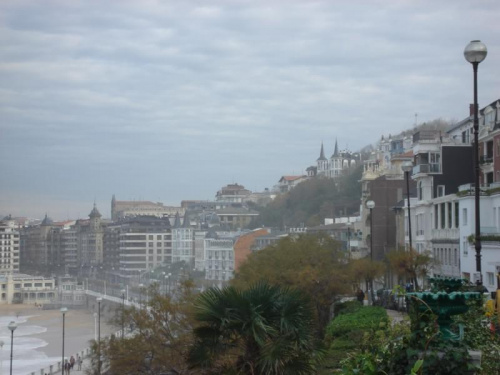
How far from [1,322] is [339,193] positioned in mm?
54533

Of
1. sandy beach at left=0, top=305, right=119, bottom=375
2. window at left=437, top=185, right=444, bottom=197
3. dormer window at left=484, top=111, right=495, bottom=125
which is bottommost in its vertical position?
sandy beach at left=0, top=305, right=119, bottom=375

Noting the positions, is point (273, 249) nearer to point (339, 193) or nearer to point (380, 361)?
point (380, 361)

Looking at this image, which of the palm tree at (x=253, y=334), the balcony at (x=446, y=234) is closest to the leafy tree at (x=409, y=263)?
the balcony at (x=446, y=234)

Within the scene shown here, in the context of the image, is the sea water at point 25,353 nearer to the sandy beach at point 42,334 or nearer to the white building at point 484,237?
the sandy beach at point 42,334

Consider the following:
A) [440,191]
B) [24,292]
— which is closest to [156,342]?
[440,191]

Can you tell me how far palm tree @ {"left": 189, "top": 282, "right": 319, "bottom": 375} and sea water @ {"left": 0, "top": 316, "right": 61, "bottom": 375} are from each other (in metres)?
52.1

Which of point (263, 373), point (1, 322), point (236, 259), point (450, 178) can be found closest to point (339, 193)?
point (236, 259)

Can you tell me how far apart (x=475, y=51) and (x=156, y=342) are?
17.3 m

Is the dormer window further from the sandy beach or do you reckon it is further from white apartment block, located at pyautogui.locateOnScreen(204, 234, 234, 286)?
white apartment block, located at pyautogui.locateOnScreen(204, 234, 234, 286)

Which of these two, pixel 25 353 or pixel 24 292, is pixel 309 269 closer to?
pixel 25 353

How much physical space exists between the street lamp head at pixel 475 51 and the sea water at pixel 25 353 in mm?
53191

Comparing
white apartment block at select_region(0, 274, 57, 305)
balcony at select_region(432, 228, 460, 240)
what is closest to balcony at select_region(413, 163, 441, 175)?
balcony at select_region(432, 228, 460, 240)

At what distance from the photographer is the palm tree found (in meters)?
14.7

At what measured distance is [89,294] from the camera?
18350 centimetres
